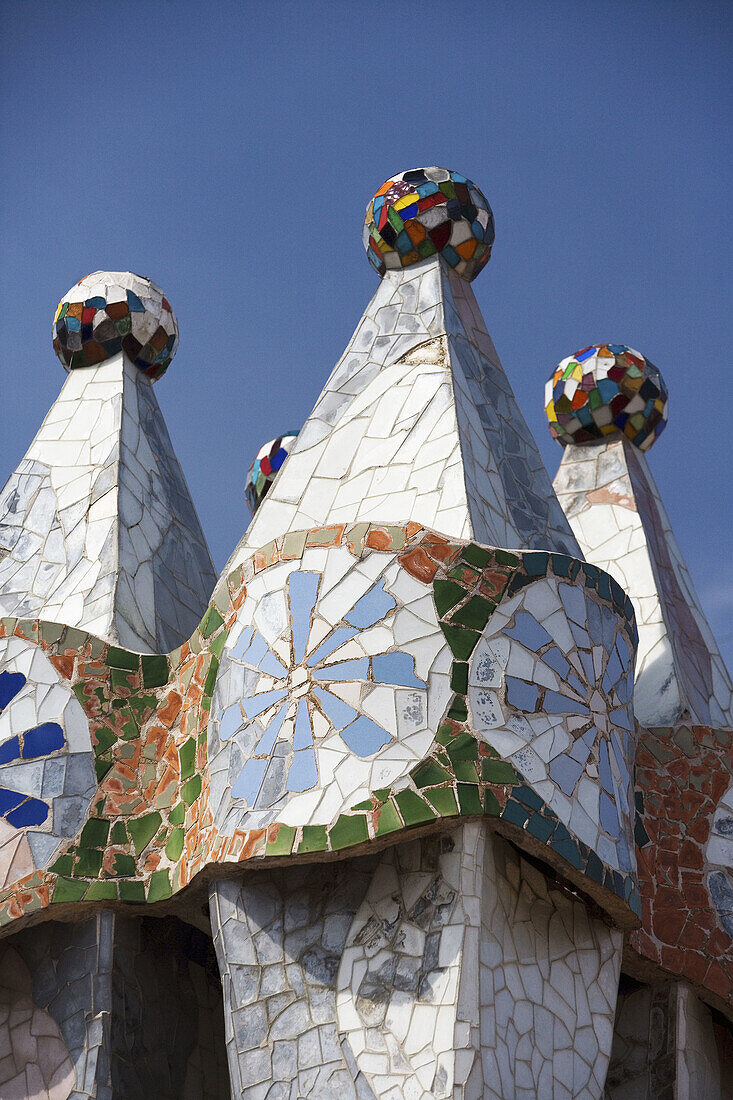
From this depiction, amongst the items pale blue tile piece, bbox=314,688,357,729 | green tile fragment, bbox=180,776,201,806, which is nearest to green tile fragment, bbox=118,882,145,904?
green tile fragment, bbox=180,776,201,806

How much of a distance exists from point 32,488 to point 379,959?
4.55 m

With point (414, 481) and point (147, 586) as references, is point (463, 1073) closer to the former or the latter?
point (414, 481)

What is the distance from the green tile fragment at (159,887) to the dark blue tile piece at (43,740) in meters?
0.88

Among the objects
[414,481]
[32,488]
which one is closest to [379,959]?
[414,481]

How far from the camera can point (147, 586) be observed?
396 inches

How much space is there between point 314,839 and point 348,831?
0.54 ft

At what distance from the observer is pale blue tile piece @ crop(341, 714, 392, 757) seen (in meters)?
7.54

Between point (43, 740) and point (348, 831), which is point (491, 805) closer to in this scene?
point (348, 831)

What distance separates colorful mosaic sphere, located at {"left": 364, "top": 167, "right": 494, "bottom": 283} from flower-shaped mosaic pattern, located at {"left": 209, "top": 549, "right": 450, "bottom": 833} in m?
2.83

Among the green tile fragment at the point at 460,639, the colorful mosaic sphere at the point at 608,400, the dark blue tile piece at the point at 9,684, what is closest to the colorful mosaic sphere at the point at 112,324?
the colorful mosaic sphere at the point at 608,400

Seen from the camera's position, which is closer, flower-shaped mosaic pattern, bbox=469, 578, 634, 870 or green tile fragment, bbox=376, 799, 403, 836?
green tile fragment, bbox=376, 799, 403, 836

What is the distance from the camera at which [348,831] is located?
7363mm

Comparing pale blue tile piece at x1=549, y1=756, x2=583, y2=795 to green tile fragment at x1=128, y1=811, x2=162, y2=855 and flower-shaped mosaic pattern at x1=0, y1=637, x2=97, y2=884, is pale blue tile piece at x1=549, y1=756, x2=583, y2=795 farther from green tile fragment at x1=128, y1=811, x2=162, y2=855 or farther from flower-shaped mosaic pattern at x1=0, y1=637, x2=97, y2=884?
flower-shaped mosaic pattern at x1=0, y1=637, x2=97, y2=884

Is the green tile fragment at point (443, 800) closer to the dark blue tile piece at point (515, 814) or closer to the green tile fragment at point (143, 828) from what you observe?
the dark blue tile piece at point (515, 814)
